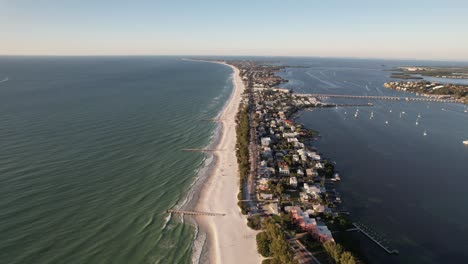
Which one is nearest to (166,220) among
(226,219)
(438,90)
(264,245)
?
(226,219)

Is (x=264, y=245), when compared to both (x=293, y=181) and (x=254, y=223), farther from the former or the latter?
(x=293, y=181)

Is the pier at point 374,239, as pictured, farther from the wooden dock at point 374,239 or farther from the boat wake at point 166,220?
the boat wake at point 166,220

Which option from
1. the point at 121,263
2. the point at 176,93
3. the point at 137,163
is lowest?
the point at 121,263

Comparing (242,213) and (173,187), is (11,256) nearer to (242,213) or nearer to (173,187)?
(173,187)

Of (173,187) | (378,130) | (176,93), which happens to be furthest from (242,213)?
(176,93)

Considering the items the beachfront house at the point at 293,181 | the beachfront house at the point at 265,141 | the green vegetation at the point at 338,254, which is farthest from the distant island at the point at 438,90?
the green vegetation at the point at 338,254

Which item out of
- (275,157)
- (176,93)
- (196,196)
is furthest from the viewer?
(176,93)
